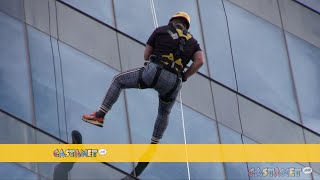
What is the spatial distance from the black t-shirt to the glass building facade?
5.60 feet

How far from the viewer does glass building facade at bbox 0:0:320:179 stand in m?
13.4

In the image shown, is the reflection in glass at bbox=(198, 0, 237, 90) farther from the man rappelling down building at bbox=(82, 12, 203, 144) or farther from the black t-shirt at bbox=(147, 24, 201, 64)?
Answer: the black t-shirt at bbox=(147, 24, 201, 64)

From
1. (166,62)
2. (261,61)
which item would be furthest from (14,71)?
(261,61)

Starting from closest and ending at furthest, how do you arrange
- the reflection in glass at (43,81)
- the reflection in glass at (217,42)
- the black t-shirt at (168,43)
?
1. the black t-shirt at (168,43)
2. the reflection in glass at (43,81)
3. the reflection in glass at (217,42)

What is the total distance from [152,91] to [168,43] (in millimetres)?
2159

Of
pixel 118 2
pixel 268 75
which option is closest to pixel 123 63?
pixel 118 2

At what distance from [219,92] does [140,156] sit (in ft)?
6.01

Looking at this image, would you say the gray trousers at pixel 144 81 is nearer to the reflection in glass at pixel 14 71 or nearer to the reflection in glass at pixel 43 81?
the reflection in glass at pixel 43 81

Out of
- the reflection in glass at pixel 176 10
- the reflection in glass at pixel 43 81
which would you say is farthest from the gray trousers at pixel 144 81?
the reflection in glass at pixel 176 10

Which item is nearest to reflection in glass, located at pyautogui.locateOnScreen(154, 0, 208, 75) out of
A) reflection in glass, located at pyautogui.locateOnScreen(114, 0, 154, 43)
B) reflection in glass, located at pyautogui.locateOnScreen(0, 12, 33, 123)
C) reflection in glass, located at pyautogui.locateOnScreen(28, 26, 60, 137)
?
reflection in glass, located at pyautogui.locateOnScreen(114, 0, 154, 43)

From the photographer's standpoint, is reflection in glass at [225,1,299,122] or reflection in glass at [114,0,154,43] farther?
reflection in glass at [225,1,299,122]

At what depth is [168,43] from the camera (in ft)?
40.0

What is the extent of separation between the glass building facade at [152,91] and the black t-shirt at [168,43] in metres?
1.71

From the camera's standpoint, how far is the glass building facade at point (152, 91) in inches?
528
